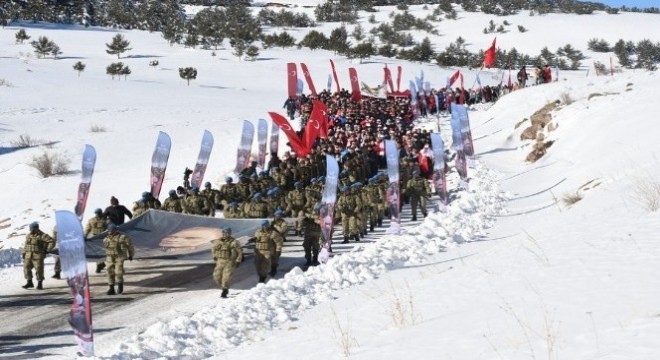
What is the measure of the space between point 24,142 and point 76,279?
88.5 ft

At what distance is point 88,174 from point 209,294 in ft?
23.4

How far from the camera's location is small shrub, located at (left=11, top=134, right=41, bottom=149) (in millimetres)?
34688

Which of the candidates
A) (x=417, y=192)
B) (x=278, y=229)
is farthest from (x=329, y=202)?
(x=417, y=192)

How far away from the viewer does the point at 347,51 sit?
81.6 metres

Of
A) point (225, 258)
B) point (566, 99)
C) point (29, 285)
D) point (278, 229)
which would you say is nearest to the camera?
point (225, 258)

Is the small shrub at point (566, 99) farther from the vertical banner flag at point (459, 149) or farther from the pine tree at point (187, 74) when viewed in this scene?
the pine tree at point (187, 74)

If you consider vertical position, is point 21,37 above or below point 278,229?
above

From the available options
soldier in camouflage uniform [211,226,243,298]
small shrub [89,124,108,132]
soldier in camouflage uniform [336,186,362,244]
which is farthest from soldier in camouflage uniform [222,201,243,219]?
small shrub [89,124,108,132]

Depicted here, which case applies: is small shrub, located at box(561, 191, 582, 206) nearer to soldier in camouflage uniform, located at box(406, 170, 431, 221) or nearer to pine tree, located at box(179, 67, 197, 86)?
soldier in camouflage uniform, located at box(406, 170, 431, 221)

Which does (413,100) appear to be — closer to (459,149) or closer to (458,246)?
(459,149)

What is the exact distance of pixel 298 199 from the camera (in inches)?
788

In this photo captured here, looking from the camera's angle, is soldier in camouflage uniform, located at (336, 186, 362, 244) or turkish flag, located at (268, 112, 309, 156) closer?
soldier in camouflage uniform, located at (336, 186, 362, 244)

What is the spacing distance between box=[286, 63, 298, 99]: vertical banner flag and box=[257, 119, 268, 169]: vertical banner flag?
28.8 ft

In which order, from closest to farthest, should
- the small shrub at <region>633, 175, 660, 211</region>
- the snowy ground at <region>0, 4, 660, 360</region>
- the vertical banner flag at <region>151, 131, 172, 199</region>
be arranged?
the snowy ground at <region>0, 4, 660, 360</region>, the small shrub at <region>633, 175, 660, 211</region>, the vertical banner flag at <region>151, 131, 172, 199</region>
